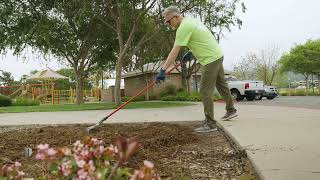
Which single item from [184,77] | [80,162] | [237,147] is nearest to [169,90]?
[184,77]

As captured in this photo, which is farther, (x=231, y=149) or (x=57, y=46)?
(x=57, y=46)

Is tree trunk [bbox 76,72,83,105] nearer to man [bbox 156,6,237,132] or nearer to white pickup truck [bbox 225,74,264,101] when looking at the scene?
white pickup truck [bbox 225,74,264,101]

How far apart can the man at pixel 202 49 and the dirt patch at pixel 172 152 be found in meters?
0.51

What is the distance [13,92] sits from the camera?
121 ft

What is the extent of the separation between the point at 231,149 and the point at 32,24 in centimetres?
1888

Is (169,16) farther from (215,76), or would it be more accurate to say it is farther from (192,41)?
(215,76)

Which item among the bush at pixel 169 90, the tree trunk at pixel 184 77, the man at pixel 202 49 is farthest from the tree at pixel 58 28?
the man at pixel 202 49

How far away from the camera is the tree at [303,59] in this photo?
5056cm

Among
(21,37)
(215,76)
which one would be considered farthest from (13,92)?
(215,76)

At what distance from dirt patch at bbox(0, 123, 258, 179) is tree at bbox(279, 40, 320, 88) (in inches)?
1854

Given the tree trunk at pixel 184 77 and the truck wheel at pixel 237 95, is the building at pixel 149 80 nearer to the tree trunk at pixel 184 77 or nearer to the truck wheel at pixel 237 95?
the tree trunk at pixel 184 77

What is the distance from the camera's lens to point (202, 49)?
673 cm

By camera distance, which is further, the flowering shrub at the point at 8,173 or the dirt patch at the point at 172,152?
the dirt patch at the point at 172,152

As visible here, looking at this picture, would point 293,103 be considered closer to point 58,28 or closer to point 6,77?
point 58,28
